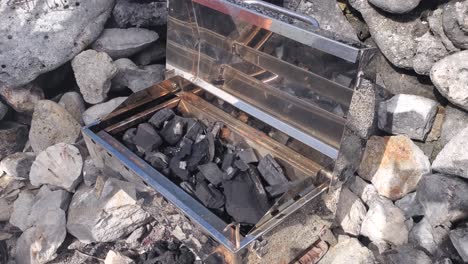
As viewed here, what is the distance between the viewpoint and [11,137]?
2.41 m

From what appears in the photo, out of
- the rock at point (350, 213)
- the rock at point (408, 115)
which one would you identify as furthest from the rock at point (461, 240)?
the rock at point (408, 115)

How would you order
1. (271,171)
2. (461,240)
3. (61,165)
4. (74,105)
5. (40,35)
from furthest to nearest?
(74,105), (40,35), (61,165), (271,171), (461,240)

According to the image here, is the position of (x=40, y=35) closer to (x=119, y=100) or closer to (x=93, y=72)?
(x=93, y=72)

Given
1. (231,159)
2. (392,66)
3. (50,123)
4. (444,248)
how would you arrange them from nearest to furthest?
1. (444,248)
2. (231,159)
3. (392,66)
4. (50,123)

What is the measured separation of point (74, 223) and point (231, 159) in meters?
0.80

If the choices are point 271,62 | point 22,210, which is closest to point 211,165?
point 271,62

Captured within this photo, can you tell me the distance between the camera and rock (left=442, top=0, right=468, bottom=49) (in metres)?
1.65

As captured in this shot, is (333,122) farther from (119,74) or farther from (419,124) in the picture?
(119,74)

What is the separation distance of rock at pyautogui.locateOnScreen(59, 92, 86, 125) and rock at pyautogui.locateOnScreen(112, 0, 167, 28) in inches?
19.3

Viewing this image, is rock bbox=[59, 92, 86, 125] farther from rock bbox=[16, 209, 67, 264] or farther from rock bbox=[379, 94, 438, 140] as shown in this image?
rock bbox=[379, 94, 438, 140]

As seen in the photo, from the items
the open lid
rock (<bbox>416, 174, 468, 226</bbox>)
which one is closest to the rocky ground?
rock (<bbox>416, 174, 468, 226</bbox>)

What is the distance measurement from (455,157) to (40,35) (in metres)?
2.08

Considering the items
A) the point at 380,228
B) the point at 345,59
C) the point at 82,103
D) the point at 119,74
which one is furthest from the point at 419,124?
the point at 82,103

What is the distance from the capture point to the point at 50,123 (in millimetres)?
2217
